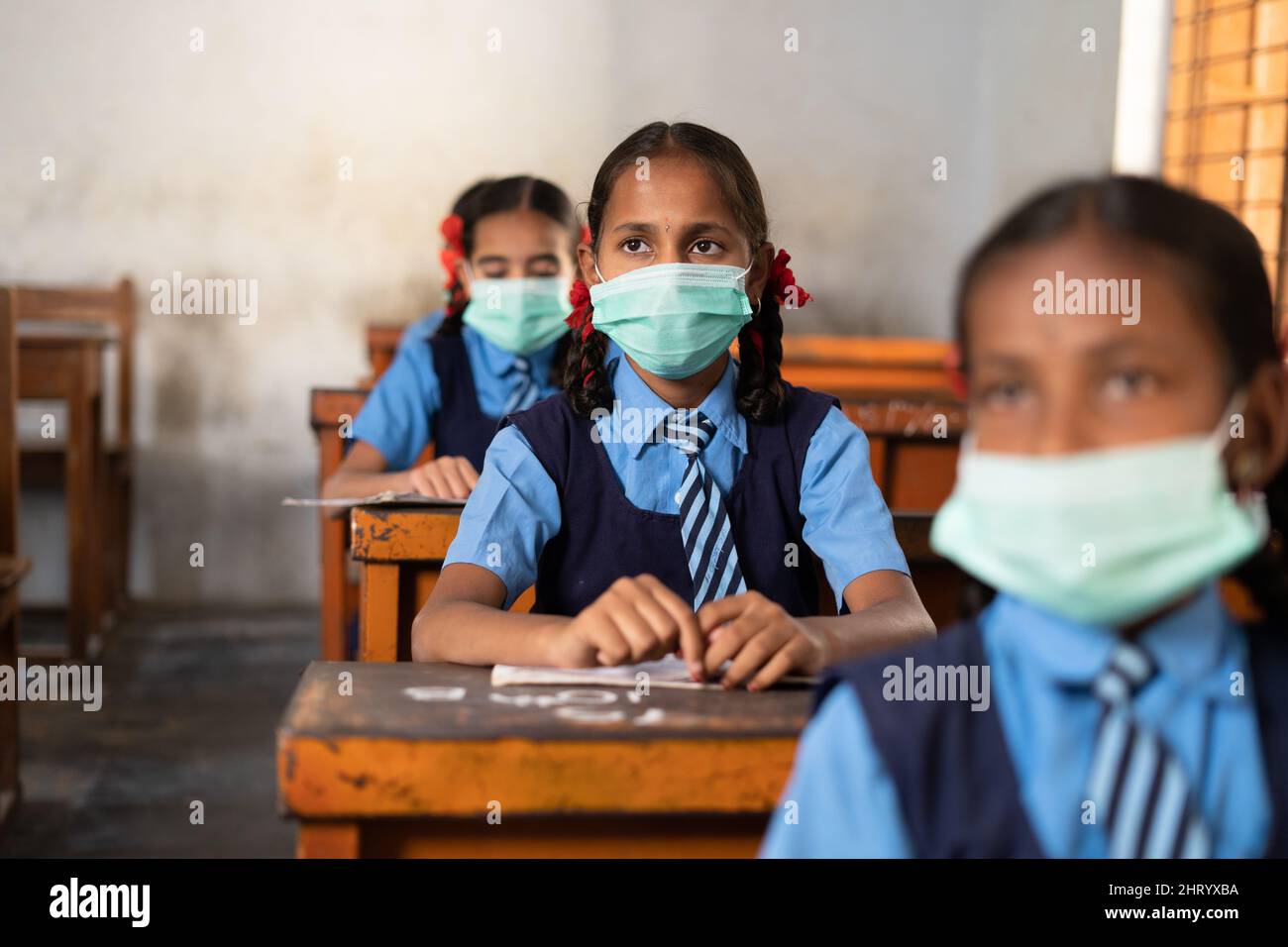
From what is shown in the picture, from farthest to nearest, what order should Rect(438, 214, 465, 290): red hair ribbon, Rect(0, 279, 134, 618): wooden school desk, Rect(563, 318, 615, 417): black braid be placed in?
Rect(0, 279, 134, 618): wooden school desk, Rect(438, 214, 465, 290): red hair ribbon, Rect(563, 318, 615, 417): black braid

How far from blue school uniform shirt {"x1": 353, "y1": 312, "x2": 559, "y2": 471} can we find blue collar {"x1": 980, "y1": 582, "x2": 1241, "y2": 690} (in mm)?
2027

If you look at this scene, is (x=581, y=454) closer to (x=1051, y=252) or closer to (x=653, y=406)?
(x=653, y=406)

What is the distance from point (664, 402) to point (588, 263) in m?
0.27

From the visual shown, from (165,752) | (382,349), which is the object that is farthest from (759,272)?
(382,349)

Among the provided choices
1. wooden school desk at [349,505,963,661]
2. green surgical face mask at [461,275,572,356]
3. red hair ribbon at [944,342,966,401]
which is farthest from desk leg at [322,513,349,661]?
red hair ribbon at [944,342,966,401]

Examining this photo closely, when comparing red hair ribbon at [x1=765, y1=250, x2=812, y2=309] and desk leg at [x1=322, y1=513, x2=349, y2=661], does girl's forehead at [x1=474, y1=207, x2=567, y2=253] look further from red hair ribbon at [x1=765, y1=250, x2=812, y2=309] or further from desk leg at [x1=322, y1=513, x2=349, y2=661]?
red hair ribbon at [x1=765, y1=250, x2=812, y2=309]

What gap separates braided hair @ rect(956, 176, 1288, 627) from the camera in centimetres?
81

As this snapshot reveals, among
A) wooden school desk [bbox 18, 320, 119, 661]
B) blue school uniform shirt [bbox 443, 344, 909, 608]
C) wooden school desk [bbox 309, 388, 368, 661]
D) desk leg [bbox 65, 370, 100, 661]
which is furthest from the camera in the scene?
desk leg [bbox 65, 370, 100, 661]

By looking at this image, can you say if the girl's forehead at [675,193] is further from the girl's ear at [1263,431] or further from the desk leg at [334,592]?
the desk leg at [334,592]

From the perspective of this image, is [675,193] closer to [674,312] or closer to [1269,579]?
[674,312]

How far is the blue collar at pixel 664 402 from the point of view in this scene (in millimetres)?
1661

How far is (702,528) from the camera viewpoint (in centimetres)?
161

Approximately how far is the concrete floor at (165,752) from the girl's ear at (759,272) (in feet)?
5.72

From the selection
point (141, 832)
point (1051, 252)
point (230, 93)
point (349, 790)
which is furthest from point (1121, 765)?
point (230, 93)
